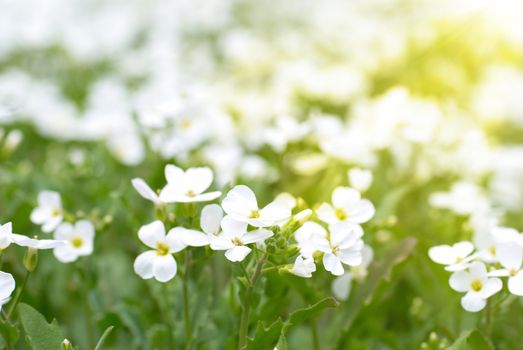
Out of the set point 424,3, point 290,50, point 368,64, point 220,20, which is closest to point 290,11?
point 220,20

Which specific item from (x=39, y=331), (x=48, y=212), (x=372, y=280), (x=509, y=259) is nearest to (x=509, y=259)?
(x=509, y=259)

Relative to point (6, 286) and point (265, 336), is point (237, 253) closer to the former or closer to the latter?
point (265, 336)

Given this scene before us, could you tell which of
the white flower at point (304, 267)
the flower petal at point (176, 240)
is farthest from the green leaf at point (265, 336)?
the flower petal at point (176, 240)

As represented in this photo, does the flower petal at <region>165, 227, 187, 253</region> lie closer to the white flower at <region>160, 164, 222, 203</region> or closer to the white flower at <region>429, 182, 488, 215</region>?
the white flower at <region>160, 164, 222, 203</region>

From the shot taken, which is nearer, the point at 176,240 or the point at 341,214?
the point at 176,240

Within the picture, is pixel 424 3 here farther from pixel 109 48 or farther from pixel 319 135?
pixel 319 135

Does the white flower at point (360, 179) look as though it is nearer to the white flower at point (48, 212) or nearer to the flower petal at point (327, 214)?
the flower petal at point (327, 214)

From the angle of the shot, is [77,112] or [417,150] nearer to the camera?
[417,150]
